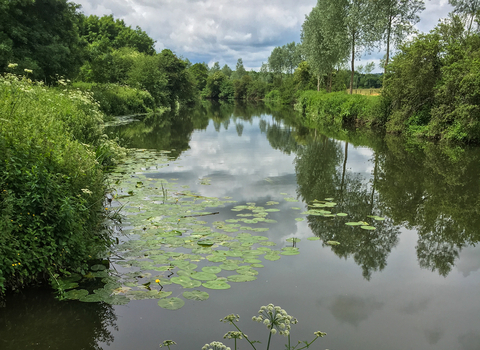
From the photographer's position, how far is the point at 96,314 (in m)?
3.36

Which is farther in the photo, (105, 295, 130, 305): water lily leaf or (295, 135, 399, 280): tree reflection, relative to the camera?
(295, 135, 399, 280): tree reflection

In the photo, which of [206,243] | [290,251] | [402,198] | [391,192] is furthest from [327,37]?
[206,243]

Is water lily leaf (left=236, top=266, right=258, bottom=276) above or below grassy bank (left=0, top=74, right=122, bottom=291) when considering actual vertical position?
below

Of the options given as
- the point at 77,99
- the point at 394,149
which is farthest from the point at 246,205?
the point at 394,149

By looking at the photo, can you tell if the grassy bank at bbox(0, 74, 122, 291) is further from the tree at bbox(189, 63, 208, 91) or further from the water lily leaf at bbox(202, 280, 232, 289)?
the tree at bbox(189, 63, 208, 91)

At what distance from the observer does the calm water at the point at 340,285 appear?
314 centimetres

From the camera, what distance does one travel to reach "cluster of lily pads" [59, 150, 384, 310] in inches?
146

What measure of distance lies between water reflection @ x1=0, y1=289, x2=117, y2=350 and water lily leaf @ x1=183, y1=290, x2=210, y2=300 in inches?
29.1

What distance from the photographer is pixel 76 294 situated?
3.54 meters

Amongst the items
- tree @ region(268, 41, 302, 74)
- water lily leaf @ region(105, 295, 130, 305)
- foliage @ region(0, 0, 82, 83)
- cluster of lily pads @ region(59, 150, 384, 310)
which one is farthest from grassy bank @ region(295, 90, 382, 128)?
tree @ region(268, 41, 302, 74)

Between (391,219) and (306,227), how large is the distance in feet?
5.86

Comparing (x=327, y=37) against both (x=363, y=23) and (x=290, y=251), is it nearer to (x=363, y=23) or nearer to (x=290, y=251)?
(x=363, y=23)

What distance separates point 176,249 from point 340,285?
2169 mm

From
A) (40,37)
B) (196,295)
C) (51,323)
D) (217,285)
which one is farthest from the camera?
(40,37)
